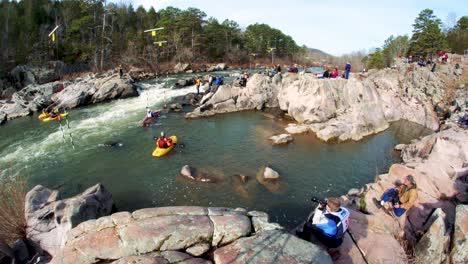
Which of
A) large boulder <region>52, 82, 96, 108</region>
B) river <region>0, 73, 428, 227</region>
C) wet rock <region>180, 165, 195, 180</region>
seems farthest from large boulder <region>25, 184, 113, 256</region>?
large boulder <region>52, 82, 96, 108</region>

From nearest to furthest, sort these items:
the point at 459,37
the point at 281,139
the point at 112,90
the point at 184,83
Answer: the point at 281,139 → the point at 112,90 → the point at 184,83 → the point at 459,37

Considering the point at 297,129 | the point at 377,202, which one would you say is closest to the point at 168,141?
the point at 297,129

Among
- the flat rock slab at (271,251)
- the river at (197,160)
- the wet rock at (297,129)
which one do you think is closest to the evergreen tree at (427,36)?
the river at (197,160)

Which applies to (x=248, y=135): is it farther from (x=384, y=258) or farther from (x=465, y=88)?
(x=465, y=88)

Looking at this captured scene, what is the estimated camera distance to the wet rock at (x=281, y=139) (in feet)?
67.9

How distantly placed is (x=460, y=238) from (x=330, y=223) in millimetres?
3449

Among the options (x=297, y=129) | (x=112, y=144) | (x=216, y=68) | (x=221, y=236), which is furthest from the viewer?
(x=216, y=68)

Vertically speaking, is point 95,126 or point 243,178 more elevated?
point 95,126

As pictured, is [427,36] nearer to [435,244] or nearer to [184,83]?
[184,83]

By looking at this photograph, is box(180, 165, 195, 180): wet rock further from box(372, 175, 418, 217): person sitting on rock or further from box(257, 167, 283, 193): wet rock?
box(372, 175, 418, 217): person sitting on rock

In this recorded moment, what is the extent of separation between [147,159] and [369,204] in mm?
13283

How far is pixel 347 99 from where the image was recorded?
25.1 meters

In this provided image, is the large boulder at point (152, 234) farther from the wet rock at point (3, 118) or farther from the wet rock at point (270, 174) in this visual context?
the wet rock at point (3, 118)

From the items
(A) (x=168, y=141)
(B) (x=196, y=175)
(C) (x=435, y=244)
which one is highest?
(C) (x=435, y=244)
